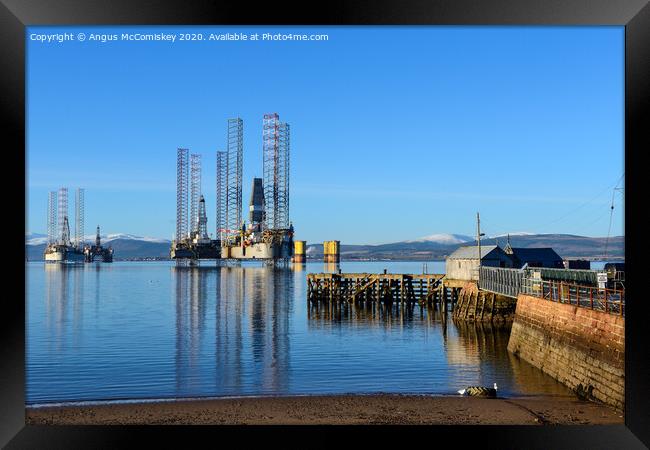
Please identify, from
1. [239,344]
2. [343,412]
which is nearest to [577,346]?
[343,412]

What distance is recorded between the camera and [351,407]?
57.0ft

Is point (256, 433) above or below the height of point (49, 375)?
above

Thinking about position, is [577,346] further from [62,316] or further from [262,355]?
[62,316]

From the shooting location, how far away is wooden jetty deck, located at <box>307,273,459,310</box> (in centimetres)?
4956

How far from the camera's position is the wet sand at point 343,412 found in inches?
615

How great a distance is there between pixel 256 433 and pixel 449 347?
21092 mm

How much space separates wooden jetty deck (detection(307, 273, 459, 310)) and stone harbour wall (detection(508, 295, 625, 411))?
22508mm

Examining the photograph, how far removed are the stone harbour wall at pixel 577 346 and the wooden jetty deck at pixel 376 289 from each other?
73.8 ft

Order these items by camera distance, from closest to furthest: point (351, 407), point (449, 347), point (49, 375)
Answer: point (351, 407) → point (49, 375) → point (449, 347)

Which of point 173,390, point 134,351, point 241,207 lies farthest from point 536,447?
point 241,207

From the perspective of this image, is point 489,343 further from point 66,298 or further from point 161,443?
point 66,298

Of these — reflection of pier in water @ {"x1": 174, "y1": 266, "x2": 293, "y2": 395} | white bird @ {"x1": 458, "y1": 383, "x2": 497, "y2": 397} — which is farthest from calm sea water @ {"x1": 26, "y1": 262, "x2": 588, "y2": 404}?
white bird @ {"x1": 458, "y1": 383, "x2": 497, "y2": 397}

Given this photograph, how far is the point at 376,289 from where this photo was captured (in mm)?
52969

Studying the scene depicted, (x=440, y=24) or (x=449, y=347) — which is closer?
(x=440, y=24)
